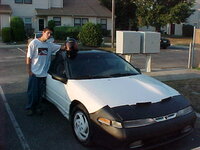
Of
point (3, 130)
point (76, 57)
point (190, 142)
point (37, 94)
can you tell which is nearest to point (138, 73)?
point (76, 57)

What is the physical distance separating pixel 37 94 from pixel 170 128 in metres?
2.85

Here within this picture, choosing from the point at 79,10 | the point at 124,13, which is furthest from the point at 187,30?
the point at 79,10

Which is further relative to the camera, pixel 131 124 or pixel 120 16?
A: pixel 120 16

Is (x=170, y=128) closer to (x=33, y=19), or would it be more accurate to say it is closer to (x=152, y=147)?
(x=152, y=147)

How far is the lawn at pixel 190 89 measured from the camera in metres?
6.26

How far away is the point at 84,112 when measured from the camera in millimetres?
4051

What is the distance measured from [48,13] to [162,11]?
12596 millimetres

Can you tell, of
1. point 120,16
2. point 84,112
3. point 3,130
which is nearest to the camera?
point 84,112

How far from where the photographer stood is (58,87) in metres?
5.08

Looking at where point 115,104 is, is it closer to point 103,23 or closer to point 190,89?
point 190,89

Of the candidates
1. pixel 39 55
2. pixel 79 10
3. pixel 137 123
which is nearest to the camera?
pixel 137 123

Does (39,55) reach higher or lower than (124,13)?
lower

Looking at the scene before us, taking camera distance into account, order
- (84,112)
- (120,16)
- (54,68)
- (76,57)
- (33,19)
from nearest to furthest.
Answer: (84,112) < (76,57) < (54,68) < (33,19) < (120,16)

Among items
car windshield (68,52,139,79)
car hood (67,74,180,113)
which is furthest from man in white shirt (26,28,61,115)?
car hood (67,74,180,113)
